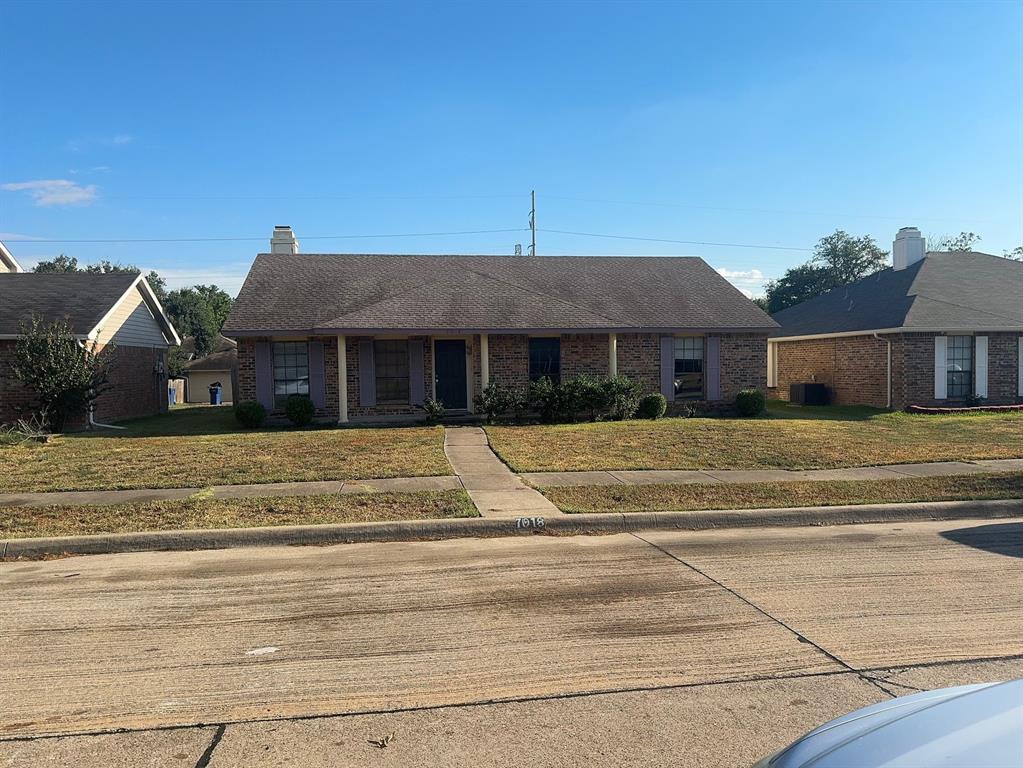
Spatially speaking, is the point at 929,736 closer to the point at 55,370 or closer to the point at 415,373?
the point at 415,373

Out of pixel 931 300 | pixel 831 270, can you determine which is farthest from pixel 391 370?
pixel 831 270

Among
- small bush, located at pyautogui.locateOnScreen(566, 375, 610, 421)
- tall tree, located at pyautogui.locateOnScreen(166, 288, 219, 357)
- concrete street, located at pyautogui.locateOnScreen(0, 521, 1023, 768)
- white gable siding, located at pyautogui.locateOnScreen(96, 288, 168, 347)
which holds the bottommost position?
concrete street, located at pyautogui.locateOnScreen(0, 521, 1023, 768)

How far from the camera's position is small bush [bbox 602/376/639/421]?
18.2 meters

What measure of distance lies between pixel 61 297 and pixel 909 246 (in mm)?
26888

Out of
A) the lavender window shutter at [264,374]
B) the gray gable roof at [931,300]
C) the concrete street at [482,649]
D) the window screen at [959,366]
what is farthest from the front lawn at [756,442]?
the lavender window shutter at [264,374]

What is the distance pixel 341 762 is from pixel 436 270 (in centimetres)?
A: 1967

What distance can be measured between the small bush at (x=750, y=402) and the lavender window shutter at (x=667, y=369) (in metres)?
1.72

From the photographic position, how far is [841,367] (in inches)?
918

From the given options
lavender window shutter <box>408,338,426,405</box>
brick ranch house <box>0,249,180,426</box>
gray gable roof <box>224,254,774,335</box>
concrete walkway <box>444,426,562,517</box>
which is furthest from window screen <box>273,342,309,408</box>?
concrete walkway <box>444,426,562,517</box>

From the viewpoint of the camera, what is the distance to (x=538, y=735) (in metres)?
3.62

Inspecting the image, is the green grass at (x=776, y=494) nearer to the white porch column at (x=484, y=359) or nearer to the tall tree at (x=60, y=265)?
the white porch column at (x=484, y=359)

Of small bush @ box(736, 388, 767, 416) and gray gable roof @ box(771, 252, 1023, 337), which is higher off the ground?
gray gable roof @ box(771, 252, 1023, 337)

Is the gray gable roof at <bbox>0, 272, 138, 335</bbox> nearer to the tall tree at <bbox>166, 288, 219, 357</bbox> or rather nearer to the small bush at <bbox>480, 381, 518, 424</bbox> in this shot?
the small bush at <bbox>480, 381, 518, 424</bbox>

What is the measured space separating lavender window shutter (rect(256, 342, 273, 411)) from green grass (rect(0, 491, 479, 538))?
9.06 metres
